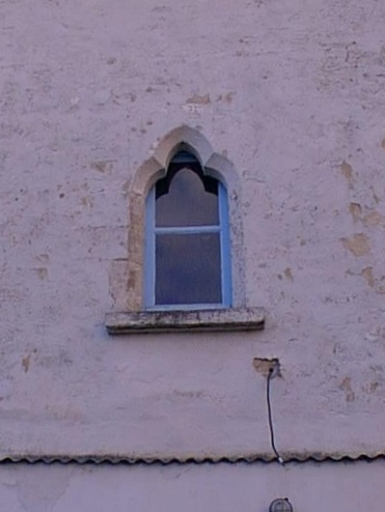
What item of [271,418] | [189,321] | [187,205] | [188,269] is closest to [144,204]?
[187,205]

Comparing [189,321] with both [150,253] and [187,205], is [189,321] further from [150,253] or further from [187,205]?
[187,205]

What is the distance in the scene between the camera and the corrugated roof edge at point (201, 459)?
5555 millimetres

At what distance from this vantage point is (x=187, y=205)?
21.8 ft

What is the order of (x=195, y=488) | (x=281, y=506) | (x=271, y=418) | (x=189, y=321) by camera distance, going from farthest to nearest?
1. (x=189, y=321)
2. (x=271, y=418)
3. (x=195, y=488)
4. (x=281, y=506)

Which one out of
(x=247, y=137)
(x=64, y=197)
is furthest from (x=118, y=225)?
(x=247, y=137)

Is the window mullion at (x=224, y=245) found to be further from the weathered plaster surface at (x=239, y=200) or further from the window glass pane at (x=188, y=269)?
the weathered plaster surface at (x=239, y=200)

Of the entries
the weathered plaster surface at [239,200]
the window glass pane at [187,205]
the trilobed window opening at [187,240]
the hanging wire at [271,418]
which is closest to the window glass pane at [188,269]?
the trilobed window opening at [187,240]

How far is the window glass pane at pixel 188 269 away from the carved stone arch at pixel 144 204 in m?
0.15

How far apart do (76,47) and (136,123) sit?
832 mm

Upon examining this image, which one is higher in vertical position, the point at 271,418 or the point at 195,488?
the point at 271,418

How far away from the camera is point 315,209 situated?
6301 mm

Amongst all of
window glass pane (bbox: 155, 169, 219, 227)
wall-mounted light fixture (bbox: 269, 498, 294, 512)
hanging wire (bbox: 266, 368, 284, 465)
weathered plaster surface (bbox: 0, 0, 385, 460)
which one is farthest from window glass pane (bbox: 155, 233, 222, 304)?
wall-mounted light fixture (bbox: 269, 498, 294, 512)

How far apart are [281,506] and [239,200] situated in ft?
6.80

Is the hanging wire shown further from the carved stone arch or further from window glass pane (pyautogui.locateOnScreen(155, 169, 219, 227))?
window glass pane (pyautogui.locateOnScreen(155, 169, 219, 227))
